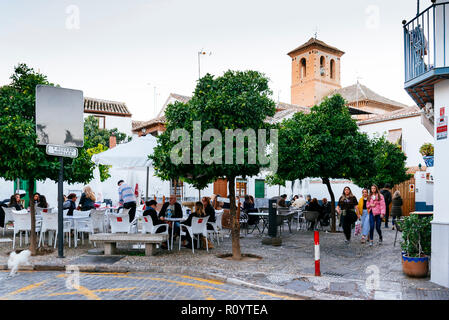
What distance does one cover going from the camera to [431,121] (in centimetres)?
820

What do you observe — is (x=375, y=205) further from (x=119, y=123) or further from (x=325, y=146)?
(x=119, y=123)

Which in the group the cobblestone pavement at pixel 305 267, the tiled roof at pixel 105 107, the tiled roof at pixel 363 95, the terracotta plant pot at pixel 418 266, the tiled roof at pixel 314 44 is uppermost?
the tiled roof at pixel 314 44

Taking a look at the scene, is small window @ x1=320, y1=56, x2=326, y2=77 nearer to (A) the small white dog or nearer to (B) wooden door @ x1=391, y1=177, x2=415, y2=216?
(B) wooden door @ x1=391, y1=177, x2=415, y2=216

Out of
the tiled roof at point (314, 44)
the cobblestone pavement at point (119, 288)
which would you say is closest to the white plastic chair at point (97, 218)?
the cobblestone pavement at point (119, 288)

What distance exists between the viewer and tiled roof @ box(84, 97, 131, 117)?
43219 mm

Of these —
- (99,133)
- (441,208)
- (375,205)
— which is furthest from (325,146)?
(99,133)

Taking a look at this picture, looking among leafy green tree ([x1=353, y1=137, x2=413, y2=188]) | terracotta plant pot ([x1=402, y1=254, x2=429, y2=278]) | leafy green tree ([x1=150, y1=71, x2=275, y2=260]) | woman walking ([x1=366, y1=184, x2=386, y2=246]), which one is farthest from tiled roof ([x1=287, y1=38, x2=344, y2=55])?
terracotta plant pot ([x1=402, y1=254, x2=429, y2=278])

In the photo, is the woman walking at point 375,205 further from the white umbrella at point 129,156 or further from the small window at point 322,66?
the small window at point 322,66

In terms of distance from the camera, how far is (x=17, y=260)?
8.60 m

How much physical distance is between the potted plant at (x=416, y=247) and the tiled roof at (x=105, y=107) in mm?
39974

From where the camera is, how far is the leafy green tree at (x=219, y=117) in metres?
8.15

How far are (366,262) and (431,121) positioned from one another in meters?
3.37

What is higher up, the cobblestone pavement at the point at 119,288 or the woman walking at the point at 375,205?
the woman walking at the point at 375,205
